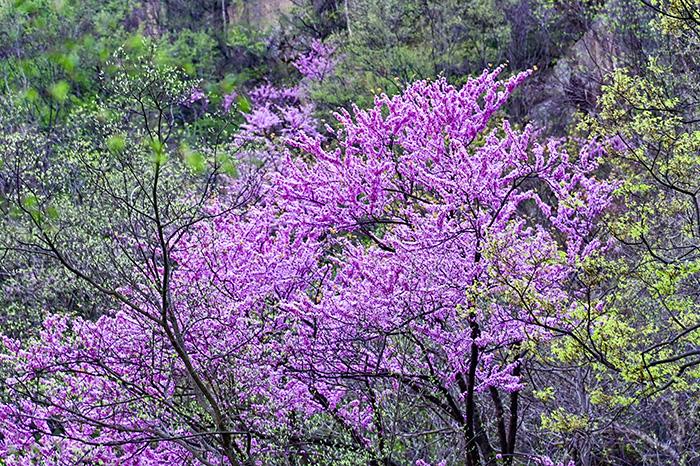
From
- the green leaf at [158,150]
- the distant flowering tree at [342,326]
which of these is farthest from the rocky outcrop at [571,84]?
the green leaf at [158,150]

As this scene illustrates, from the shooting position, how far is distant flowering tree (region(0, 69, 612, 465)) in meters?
6.77

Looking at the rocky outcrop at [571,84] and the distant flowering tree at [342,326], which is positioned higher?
the rocky outcrop at [571,84]

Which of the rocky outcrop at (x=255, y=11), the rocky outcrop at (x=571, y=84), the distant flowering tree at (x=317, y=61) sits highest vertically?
the rocky outcrop at (x=255, y=11)

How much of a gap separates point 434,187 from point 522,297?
8.65 feet

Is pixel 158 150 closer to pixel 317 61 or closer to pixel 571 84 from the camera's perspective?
pixel 571 84

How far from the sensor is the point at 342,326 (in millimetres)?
7488

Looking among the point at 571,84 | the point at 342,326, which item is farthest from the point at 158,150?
the point at 571,84

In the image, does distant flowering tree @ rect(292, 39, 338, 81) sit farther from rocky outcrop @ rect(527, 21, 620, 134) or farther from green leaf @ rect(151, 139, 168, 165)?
green leaf @ rect(151, 139, 168, 165)

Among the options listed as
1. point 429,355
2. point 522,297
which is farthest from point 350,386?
point 522,297

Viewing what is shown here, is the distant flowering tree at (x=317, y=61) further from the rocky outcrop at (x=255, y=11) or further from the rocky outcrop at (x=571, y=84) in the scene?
the rocky outcrop at (x=571, y=84)

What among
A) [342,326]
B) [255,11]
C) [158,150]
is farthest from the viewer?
[255,11]

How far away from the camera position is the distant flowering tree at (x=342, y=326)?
677cm

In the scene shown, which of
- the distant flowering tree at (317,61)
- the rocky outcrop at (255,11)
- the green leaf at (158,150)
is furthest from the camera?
the rocky outcrop at (255,11)

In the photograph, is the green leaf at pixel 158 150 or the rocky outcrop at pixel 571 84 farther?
the rocky outcrop at pixel 571 84
